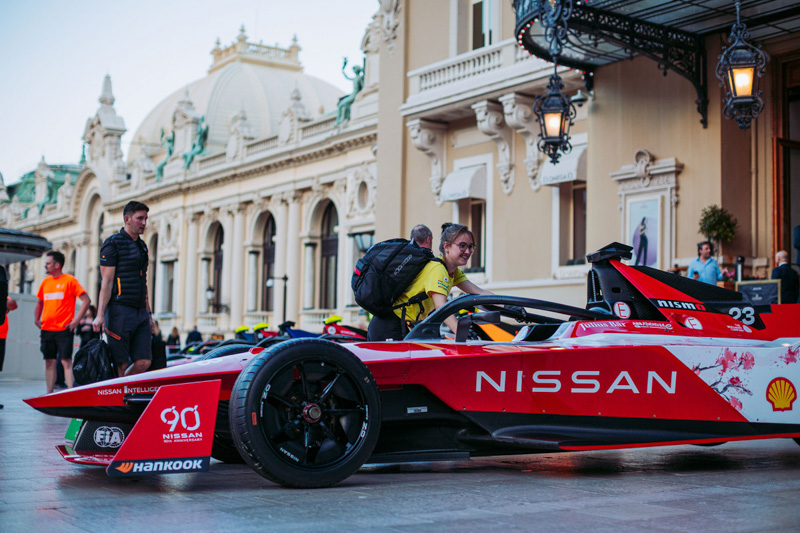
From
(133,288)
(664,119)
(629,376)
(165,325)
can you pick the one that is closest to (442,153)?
(664,119)

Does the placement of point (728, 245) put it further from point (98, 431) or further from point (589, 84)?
point (98, 431)

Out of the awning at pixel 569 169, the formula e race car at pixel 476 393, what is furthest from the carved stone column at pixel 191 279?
the formula e race car at pixel 476 393

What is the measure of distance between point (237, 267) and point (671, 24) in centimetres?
3063

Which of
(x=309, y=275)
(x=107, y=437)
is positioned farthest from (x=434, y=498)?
(x=309, y=275)

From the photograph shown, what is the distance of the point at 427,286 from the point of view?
6453 mm

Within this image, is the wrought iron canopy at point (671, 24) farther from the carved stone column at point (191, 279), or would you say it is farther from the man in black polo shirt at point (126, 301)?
the carved stone column at point (191, 279)

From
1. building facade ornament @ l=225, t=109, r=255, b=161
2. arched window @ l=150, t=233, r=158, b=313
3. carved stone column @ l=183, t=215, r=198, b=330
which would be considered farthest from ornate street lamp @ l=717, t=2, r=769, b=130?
arched window @ l=150, t=233, r=158, b=313

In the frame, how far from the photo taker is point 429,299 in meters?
6.76

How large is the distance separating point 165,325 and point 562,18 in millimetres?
37378

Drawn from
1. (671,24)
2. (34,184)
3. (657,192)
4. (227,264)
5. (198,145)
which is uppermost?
(34,184)

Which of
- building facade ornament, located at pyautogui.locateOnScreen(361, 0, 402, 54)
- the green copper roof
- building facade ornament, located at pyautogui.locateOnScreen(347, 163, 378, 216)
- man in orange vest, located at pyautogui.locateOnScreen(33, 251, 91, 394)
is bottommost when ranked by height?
man in orange vest, located at pyautogui.locateOnScreen(33, 251, 91, 394)

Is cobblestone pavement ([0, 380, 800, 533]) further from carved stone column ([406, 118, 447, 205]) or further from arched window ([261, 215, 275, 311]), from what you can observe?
Result: arched window ([261, 215, 275, 311])

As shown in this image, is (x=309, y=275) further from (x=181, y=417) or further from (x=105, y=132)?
(x=181, y=417)

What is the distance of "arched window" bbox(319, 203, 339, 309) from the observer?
37688 millimetres
